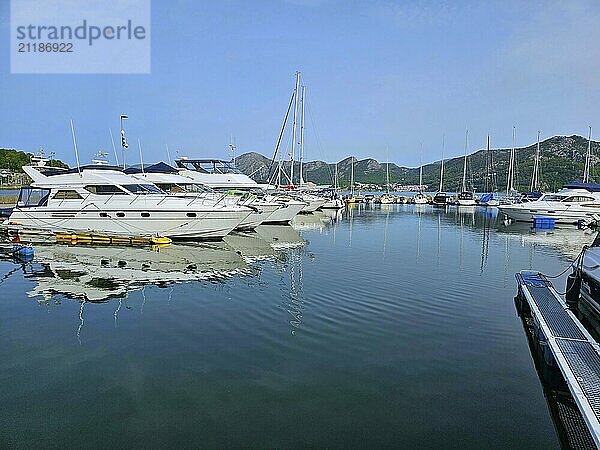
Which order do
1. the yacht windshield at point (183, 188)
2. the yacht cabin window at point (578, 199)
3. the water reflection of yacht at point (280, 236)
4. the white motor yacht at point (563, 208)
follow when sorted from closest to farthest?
the water reflection of yacht at point (280, 236) → the yacht windshield at point (183, 188) → the white motor yacht at point (563, 208) → the yacht cabin window at point (578, 199)

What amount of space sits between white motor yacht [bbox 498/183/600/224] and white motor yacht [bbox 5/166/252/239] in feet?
Answer: 86.8

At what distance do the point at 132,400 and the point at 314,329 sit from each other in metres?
3.84

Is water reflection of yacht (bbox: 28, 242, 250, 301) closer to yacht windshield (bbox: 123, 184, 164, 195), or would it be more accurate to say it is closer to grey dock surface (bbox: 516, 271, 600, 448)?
yacht windshield (bbox: 123, 184, 164, 195)

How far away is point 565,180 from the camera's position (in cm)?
9675

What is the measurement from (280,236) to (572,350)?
19828 millimetres

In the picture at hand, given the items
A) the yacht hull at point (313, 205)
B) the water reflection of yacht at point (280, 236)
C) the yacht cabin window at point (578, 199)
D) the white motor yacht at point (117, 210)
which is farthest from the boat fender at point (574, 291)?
the yacht hull at point (313, 205)

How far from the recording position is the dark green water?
222 inches

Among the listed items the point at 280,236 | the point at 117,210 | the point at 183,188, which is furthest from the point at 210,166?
the point at 117,210

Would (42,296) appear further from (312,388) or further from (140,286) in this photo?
(312,388)

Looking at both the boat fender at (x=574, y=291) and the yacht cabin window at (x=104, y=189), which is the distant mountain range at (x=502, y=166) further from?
the boat fender at (x=574, y=291)

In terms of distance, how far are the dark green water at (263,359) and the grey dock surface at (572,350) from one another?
642mm

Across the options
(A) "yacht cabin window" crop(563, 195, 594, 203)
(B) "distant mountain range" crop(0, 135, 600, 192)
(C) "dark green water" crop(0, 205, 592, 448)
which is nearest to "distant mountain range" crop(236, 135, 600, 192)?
(B) "distant mountain range" crop(0, 135, 600, 192)

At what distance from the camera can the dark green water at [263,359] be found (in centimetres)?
563

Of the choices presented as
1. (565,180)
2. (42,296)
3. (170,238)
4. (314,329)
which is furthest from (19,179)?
(565,180)
